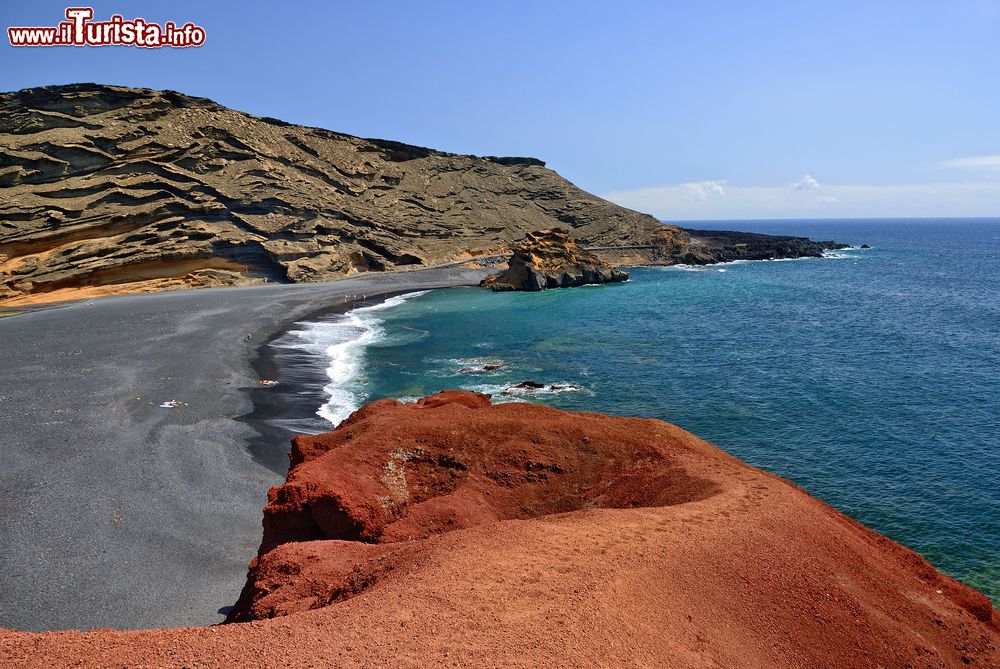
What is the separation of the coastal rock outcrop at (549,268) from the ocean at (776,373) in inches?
188

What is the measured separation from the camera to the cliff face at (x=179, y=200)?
52.2 m

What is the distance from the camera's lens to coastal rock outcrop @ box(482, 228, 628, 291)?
218 feet

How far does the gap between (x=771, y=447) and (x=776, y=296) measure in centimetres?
4193

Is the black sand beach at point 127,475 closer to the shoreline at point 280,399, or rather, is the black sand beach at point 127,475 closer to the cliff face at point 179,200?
the shoreline at point 280,399

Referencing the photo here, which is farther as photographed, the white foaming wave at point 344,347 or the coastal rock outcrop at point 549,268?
the coastal rock outcrop at point 549,268

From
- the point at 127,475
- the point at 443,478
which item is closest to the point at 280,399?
the point at 127,475

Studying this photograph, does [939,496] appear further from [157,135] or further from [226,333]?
[157,135]

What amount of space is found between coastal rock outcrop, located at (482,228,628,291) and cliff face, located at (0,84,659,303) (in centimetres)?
1461

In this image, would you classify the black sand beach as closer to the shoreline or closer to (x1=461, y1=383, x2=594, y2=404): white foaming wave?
the shoreline

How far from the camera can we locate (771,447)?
68.5 ft

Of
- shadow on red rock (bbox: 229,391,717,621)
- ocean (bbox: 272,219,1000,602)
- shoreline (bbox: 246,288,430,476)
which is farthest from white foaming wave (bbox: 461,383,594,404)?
shadow on red rock (bbox: 229,391,717,621)

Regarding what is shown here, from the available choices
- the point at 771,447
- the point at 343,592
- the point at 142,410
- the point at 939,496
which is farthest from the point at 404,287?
the point at 343,592

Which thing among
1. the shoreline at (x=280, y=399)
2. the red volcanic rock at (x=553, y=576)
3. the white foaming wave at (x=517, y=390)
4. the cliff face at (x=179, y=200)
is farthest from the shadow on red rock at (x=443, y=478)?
the cliff face at (x=179, y=200)

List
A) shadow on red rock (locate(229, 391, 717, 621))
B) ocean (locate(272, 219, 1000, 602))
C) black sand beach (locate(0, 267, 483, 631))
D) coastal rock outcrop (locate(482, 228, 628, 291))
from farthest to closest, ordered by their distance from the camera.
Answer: coastal rock outcrop (locate(482, 228, 628, 291))
ocean (locate(272, 219, 1000, 602))
black sand beach (locate(0, 267, 483, 631))
shadow on red rock (locate(229, 391, 717, 621))
